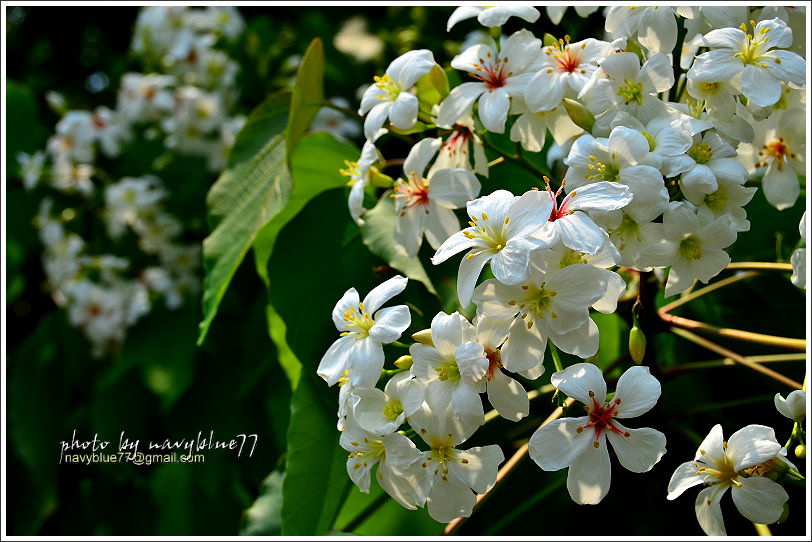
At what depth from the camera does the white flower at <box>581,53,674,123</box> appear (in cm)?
65

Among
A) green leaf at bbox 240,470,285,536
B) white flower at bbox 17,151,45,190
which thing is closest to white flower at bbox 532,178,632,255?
green leaf at bbox 240,470,285,536

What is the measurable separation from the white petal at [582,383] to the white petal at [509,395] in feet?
0.09

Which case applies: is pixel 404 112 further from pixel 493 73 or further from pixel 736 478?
pixel 736 478

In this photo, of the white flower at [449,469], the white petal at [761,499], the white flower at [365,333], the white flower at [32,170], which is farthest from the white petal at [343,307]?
the white flower at [32,170]

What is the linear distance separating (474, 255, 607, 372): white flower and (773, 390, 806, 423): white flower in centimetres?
14

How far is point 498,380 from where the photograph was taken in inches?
23.0

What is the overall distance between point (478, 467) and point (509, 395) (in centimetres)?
6

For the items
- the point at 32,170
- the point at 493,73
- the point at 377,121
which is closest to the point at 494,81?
the point at 493,73

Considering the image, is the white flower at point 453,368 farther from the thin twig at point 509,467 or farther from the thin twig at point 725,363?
the thin twig at point 725,363

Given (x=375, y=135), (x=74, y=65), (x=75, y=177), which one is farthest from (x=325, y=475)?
(x=74, y=65)

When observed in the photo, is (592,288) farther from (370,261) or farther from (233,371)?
(233,371)

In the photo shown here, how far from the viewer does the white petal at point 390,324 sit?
2.02 feet

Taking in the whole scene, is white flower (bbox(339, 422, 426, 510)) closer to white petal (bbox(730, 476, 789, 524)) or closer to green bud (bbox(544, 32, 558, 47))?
white petal (bbox(730, 476, 789, 524))

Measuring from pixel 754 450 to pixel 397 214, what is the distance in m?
0.35
